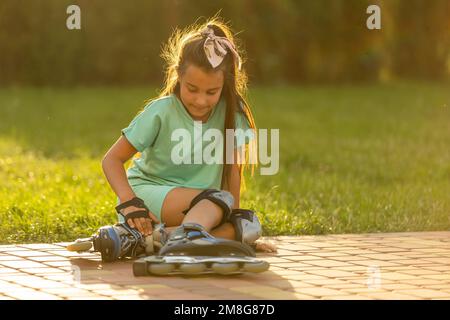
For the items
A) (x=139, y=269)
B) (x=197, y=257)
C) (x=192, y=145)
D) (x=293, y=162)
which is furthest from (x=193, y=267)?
(x=293, y=162)

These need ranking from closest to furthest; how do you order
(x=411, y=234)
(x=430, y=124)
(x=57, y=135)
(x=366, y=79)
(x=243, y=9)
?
(x=411, y=234) → (x=57, y=135) → (x=430, y=124) → (x=243, y=9) → (x=366, y=79)

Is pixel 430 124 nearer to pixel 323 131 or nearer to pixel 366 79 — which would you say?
pixel 323 131

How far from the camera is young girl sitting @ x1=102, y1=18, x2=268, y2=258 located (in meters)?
5.09

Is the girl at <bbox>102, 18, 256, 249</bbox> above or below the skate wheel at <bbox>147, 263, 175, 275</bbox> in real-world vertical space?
above

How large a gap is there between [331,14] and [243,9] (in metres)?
1.90

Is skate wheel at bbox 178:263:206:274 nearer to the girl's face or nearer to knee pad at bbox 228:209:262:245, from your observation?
knee pad at bbox 228:209:262:245

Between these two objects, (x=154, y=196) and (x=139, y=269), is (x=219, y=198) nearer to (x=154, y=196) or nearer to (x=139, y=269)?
(x=154, y=196)

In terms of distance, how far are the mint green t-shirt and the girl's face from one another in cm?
14

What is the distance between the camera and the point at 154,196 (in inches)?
208

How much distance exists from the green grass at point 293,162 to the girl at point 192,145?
0.76 metres

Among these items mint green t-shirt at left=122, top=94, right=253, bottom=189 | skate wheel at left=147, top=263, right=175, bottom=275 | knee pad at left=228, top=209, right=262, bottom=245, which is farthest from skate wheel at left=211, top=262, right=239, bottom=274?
mint green t-shirt at left=122, top=94, right=253, bottom=189

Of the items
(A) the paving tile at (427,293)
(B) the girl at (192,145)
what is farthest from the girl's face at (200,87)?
(A) the paving tile at (427,293)
